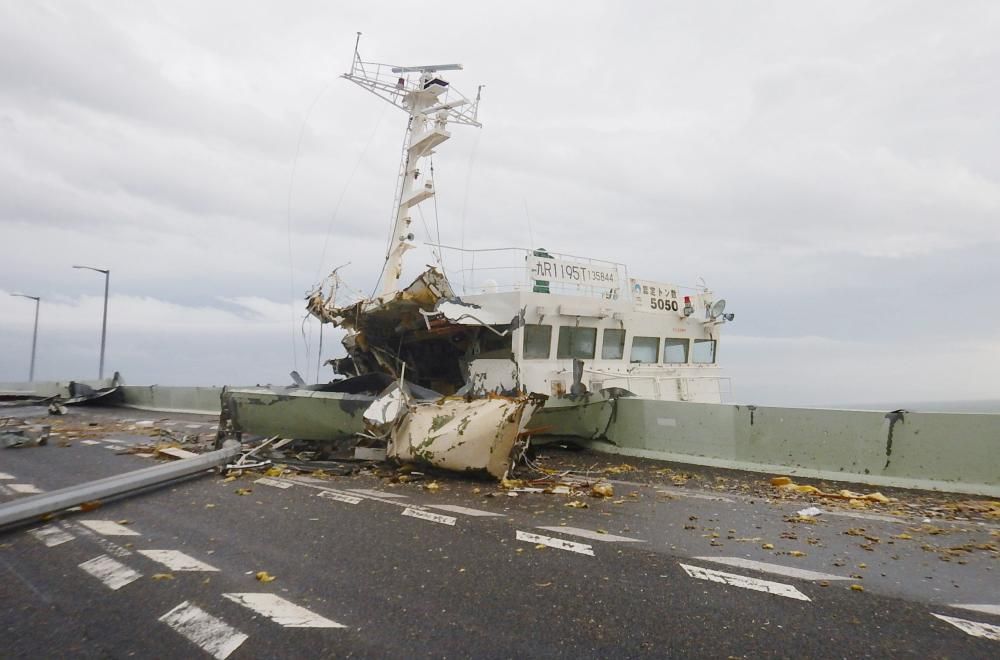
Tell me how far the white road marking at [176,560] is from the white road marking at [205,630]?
70 cm

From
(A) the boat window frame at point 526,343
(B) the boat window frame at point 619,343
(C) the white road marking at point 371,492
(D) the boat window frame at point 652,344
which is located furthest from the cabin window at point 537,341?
(C) the white road marking at point 371,492

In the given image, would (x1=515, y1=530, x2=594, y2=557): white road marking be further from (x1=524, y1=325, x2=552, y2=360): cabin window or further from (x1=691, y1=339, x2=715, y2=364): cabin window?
(x1=691, y1=339, x2=715, y2=364): cabin window

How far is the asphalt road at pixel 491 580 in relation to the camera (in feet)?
9.23

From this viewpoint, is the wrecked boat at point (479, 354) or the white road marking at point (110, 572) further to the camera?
the wrecked boat at point (479, 354)

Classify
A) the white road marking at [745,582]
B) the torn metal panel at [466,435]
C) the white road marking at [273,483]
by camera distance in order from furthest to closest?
the torn metal panel at [466,435], the white road marking at [273,483], the white road marking at [745,582]

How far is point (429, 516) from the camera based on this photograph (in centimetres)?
537

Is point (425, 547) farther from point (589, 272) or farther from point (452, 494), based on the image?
point (589, 272)

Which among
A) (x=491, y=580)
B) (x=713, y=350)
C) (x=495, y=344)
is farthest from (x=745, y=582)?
(x=713, y=350)

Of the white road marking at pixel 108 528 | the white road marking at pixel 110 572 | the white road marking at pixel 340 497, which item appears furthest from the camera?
the white road marking at pixel 340 497

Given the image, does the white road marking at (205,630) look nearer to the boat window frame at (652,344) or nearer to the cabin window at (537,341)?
the cabin window at (537,341)

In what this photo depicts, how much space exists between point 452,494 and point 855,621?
4305mm

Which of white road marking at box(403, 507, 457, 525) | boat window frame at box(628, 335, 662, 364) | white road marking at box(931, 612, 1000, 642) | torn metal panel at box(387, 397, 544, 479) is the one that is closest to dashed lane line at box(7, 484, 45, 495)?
torn metal panel at box(387, 397, 544, 479)

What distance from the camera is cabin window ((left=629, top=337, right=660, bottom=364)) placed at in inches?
533

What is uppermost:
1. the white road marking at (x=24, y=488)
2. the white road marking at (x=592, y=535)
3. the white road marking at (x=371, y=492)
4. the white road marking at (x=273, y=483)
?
the white road marking at (x=592, y=535)
